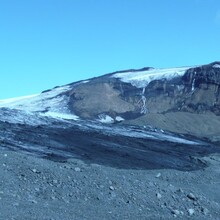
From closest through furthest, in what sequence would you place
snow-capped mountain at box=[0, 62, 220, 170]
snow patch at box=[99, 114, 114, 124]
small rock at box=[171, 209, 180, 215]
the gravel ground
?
the gravel ground, small rock at box=[171, 209, 180, 215], snow-capped mountain at box=[0, 62, 220, 170], snow patch at box=[99, 114, 114, 124]

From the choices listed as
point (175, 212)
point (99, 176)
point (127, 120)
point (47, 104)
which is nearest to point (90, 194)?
point (99, 176)

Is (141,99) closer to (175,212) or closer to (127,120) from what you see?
(127,120)

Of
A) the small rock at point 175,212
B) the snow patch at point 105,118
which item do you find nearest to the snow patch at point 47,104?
the snow patch at point 105,118

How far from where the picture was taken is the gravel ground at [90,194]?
10836mm

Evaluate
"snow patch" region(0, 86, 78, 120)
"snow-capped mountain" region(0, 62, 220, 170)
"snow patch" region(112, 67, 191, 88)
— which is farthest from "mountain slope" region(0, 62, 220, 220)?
"snow patch" region(112, 67, 191, 88)

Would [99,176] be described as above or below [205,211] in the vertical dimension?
above

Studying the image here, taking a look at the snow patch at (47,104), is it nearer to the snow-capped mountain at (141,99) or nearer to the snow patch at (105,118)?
the snow-capped mountain at (141,99)

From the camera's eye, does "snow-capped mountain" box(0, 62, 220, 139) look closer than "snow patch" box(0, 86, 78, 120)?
Yes

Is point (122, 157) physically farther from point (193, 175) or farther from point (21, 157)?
point (21, 157)

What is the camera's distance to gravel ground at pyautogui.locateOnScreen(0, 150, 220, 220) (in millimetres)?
10836

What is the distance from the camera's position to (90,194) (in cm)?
1227

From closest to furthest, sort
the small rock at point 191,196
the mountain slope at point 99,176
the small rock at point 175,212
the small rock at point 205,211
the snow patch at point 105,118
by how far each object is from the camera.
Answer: the mountain slope at point 99,176 < the small rock at point 175,212 < the small rock at point 205,211 < the small rock at point 191,196 < the snow patch at point 105,118

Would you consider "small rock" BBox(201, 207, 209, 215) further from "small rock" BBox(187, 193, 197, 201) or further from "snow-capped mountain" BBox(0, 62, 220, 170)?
"snow-capped mountain" BBox(0, 62, 220, 170)

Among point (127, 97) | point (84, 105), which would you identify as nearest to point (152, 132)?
point (84, 105)
